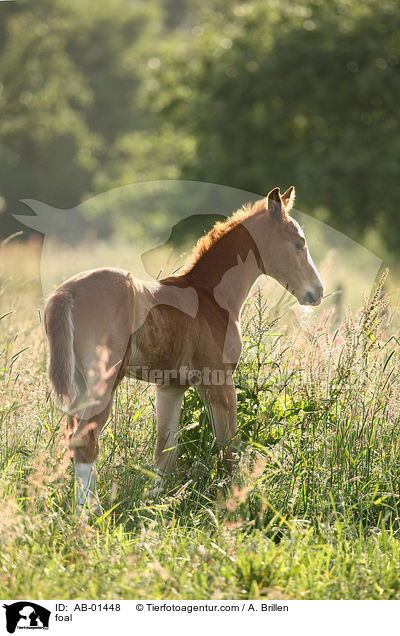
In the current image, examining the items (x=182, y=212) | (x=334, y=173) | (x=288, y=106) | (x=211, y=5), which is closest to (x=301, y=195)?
(x=334, y=173)

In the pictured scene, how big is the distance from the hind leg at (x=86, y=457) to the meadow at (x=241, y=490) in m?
0.09

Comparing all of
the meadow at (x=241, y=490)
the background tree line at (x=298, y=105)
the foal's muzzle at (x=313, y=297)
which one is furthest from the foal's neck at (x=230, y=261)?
the background tree line at (x=298, y=105)

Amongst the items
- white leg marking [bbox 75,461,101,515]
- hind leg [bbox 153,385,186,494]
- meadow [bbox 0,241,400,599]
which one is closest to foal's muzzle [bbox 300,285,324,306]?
meadow [bbox 0,241,400,599]

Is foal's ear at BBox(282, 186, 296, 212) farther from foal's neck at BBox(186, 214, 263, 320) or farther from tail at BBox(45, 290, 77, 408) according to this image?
tail at BBox(45, 290, 77, 408)

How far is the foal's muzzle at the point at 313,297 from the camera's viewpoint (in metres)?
4.69

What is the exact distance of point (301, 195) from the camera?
15.2 metres

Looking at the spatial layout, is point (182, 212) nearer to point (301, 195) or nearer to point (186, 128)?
point (186, 128)

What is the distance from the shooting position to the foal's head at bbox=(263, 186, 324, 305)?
4625 millimetres

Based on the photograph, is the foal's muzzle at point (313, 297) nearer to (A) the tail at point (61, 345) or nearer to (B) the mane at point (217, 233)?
(B) the mane at point (217, 233)

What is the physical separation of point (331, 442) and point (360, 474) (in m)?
0.27

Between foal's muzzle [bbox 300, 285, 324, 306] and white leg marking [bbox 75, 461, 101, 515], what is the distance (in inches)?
71.6

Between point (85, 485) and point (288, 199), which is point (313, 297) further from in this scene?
point (85, 485)
